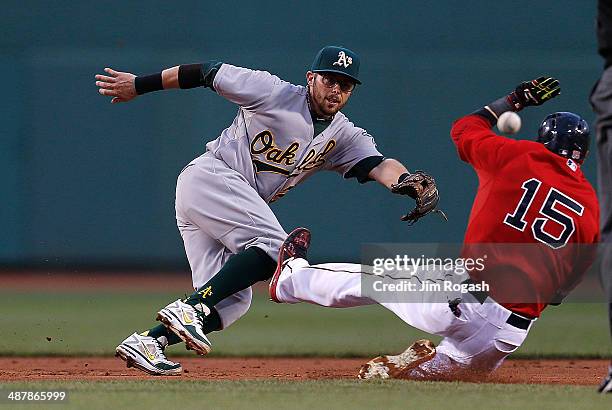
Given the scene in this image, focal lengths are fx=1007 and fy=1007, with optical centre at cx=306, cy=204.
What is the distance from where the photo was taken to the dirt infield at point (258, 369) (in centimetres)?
475

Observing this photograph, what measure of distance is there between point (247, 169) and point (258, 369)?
120cm

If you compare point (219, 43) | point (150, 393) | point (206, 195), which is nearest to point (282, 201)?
point (219, 43)

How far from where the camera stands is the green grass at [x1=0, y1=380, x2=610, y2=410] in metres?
3.33

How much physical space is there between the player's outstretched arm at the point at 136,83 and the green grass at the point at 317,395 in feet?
4.55

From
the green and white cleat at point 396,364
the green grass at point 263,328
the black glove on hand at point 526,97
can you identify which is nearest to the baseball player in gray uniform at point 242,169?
the black glove on hand at point 526,97

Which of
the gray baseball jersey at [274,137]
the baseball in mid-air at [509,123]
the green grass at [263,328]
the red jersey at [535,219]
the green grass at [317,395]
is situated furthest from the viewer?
the green grass at [263,328]

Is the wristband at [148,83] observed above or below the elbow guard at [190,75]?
below

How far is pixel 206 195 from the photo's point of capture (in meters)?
4.72

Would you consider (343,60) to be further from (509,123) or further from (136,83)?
(136,83)

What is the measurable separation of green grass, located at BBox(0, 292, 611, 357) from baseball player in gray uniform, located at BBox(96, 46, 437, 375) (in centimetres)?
160

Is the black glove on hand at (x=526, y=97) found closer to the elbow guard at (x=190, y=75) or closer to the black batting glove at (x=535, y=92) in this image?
the black batting glove at (x=535, y=92)

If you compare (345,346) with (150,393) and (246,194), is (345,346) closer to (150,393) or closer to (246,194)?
(246,194)

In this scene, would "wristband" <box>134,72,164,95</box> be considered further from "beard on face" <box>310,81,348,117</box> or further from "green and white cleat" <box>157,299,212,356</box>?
"green and white cleat" <box>157,299,212,356</box>

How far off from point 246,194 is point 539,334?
340 centimetres
